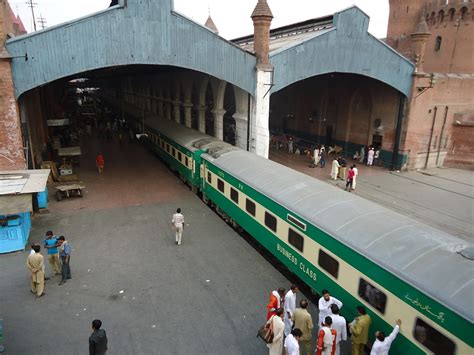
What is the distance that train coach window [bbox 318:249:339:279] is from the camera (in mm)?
8298

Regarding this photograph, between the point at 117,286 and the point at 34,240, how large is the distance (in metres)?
5.02

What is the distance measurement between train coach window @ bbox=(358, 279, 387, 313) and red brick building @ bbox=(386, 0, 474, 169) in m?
20.5

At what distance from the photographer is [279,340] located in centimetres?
709

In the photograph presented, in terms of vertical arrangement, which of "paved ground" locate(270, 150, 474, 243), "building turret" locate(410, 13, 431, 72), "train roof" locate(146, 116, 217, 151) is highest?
"building turret" locate(410, 13, 431, 72)

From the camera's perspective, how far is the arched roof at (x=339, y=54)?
20.0 m

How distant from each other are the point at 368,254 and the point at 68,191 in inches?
610

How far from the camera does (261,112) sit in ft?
65.4

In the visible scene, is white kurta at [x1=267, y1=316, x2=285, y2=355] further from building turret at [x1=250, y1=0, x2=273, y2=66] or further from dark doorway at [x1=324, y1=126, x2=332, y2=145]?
dark doorway at [x1=324, y1=126, x2=332, y2=145]

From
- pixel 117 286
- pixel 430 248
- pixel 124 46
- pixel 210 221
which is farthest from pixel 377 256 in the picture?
pixel 124 46

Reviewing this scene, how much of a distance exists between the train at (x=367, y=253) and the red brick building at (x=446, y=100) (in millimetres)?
16859

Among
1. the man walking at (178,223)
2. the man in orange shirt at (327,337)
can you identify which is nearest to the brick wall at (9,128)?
the man walking at (178,223)

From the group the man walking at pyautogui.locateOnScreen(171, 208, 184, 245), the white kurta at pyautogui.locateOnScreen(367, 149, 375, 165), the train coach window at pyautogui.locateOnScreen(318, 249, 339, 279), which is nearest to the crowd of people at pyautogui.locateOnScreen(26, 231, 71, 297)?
the man walking at pyautogui.locateOnScreen(171, 208, 184, 245)

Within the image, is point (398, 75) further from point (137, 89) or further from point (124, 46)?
point (137, 89)

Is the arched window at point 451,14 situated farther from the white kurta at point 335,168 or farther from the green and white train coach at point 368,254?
the green and white train coach at point 368,254
